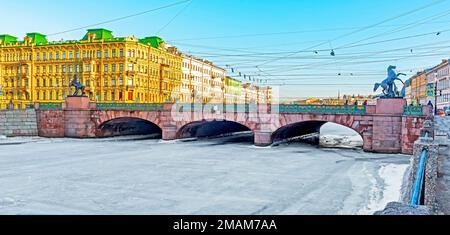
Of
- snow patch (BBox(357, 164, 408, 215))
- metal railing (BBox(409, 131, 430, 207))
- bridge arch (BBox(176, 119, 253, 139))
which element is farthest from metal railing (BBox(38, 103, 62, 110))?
metal railing (BBox(409, 131, 430, 207))

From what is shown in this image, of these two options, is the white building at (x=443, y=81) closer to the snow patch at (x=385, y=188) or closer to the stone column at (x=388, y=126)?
the stone column at (x=388, y=126)

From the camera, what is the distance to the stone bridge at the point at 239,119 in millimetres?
28516

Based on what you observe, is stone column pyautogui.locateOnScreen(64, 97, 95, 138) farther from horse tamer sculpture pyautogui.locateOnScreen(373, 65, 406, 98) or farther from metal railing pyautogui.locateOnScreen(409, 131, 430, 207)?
metal railing pyautogui.locateOnScreen(409, 131, 430, 207)

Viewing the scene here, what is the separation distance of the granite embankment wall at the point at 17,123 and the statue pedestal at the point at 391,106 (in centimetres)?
3605

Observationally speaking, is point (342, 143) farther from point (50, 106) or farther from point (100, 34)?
point (100, 34)

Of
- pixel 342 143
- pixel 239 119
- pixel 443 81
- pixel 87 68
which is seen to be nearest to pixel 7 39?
pixel 87 68

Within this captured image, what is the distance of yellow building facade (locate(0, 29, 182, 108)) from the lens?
66688mm

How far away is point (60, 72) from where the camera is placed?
7031cm

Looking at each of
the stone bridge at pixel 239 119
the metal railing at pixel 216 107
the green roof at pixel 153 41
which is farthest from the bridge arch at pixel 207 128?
the green roof at pixel 153 41

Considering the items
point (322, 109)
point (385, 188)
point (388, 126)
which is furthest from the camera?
point (322, 109)

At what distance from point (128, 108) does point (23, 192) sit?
86.0ft

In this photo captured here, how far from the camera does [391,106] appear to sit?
1133 inches

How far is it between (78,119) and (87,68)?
1198 inches
